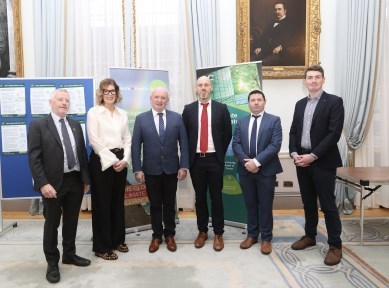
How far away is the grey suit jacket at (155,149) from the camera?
10.4 ft

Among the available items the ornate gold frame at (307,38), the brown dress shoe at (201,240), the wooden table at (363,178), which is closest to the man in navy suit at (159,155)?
the brown dress shoe at (201,240)

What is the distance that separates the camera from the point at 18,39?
15.4 feet

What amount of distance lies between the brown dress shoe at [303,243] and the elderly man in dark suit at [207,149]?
0.69 m

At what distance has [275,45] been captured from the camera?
15.1 ft

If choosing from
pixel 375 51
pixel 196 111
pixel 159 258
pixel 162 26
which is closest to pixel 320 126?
pixel 196 111

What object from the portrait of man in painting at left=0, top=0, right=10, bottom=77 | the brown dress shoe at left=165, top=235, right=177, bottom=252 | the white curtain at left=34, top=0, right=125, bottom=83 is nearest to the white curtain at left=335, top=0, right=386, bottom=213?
the brown dress shoe at left=165, top=235, right=177, bottom=252

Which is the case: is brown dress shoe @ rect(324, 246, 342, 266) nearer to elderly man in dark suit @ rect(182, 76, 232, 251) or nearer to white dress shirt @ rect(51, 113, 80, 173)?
elderly man in dark suit @ rect(182, 76, 232, 251)

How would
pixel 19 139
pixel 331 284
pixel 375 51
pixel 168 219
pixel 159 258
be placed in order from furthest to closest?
1. pixel 375 51
2. pixel 19 139
3. pixel 168 219
4. pixel 159 258
5. pixel 331 284

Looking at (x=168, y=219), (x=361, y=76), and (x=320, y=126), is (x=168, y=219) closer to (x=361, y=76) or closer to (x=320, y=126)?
(x=320, y=126)

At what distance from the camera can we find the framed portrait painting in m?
4.65

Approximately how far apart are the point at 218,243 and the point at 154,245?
60 centimetres

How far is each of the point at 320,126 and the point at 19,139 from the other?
3.07 meters

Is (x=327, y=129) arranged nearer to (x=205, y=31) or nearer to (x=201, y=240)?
(x=201, y=240)

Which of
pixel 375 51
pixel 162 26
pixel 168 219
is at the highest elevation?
pixel 162 26
